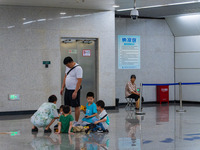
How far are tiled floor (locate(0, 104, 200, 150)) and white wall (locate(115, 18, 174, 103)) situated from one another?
4891mm

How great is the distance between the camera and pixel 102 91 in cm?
1384

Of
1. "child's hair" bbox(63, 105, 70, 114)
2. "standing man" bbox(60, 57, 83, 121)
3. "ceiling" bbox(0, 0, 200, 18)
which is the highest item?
"ceiling" bbox(0, 0, 200, 18)

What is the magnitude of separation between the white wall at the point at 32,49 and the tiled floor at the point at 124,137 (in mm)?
1683

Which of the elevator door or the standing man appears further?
the elevator door

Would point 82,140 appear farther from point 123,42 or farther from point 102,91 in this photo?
point 123,42

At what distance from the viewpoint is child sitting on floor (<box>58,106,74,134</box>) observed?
8.46 meters

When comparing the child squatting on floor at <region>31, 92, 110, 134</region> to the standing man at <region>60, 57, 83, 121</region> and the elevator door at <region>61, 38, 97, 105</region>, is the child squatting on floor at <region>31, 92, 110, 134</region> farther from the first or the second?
the elevator door at <region>61, 38, 97, 105</region>

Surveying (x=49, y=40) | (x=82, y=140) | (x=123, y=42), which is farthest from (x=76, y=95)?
(x=123, y=42)

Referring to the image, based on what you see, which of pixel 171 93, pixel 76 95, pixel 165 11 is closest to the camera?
pixel 76 95

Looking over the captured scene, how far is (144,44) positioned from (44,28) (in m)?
5.07

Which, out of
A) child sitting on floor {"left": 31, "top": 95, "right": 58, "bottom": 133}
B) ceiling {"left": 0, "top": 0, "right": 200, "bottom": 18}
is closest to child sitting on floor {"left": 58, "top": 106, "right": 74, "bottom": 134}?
child sitting on floor {"left": 31, "top": 95, "right": 58, "bottom": 133}

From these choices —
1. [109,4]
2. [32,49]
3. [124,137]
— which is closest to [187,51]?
[109,4]

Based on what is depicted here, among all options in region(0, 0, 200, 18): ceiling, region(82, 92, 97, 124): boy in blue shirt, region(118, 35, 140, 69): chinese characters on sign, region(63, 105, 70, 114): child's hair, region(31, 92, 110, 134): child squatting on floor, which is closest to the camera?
→ region(63, 105, 70, 114): child's hair

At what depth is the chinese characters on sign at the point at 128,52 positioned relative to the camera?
1569 cm
